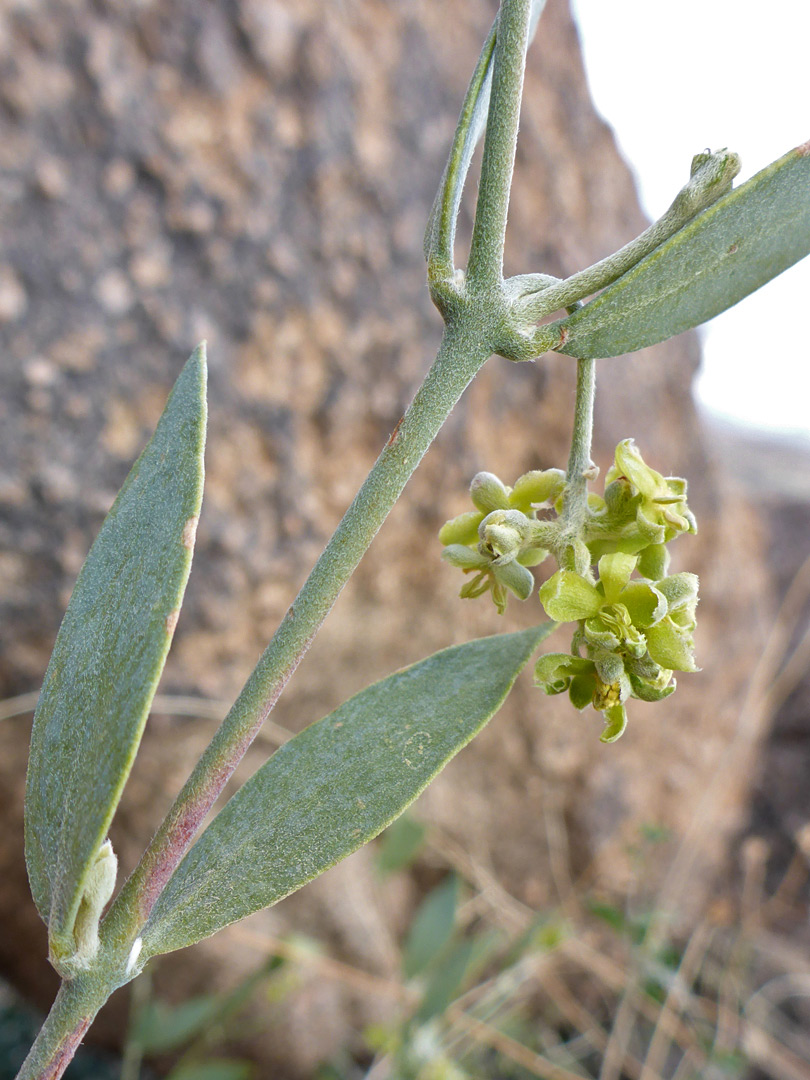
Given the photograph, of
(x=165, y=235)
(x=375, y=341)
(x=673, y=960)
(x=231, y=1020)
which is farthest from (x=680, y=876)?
(x=165, y=235)

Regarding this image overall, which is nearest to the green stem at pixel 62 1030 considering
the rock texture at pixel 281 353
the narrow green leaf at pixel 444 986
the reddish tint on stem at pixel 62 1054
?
the reddish tint on stem at pixel 62 1054

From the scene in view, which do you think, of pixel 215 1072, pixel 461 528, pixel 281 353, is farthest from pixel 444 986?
pixel 461 528

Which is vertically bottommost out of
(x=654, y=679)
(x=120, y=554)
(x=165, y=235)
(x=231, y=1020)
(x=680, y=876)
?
(x=680, y=876)

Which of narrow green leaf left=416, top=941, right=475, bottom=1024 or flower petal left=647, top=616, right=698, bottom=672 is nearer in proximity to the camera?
flower petal left=647, top=616, right=698, bottom=672

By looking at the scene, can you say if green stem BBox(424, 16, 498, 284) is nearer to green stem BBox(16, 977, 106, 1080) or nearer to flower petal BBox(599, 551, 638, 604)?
flower petal BBox(599, 551, 638, 604)

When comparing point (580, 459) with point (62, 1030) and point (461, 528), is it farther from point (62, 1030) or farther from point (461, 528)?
point (62, 1030)

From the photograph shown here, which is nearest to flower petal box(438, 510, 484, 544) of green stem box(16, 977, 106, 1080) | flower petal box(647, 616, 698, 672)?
flower petal box(647, 616, 698, 672)

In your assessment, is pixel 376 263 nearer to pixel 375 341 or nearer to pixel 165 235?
pixel 375 341
